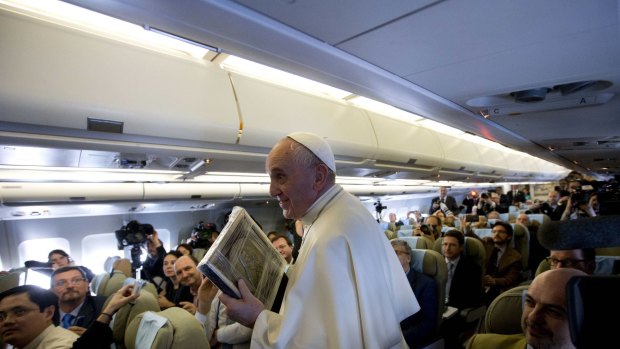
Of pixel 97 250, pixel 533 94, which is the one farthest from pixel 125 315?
pixel 97 250

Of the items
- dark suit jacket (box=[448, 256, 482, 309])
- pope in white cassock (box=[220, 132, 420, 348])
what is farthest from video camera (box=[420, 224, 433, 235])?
pope in white cassock (box=[220, 132, 420, 348])

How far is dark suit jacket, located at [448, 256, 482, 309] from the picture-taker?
404 cm

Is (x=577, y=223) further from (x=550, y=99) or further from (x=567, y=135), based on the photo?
(x=567, y=135)

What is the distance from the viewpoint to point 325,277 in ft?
4.19

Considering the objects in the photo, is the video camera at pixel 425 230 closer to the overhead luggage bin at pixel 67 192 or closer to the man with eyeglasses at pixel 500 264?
the man with eyeglasses at pixel 500 264

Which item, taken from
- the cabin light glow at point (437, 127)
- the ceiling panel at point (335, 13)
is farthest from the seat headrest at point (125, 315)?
A: the cabin light glow at point (437, 127)

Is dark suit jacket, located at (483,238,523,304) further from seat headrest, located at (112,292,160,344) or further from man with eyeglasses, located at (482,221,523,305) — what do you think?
seat headrest, located at (112,292,160,344)

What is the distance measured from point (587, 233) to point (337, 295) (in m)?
0.91

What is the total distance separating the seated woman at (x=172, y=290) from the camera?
4157mm

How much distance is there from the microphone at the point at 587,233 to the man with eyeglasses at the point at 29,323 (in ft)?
9.77

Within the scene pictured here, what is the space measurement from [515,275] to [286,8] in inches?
194

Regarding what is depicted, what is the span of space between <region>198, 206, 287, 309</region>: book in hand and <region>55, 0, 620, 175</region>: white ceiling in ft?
2.55

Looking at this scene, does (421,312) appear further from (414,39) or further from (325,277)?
(414,39)

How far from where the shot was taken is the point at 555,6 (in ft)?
3.84
